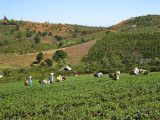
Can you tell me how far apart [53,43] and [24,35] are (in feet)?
54.0

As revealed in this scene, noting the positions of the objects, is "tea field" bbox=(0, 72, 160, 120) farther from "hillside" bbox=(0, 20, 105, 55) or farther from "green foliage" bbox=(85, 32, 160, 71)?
"hillside" bbox=(0, 20, 105, 55)

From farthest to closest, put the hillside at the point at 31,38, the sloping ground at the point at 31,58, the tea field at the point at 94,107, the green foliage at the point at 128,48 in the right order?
the hillside at the point at 31,38 < the sloping ground at the point at 31,58 < the green foliage at the point at 128,48 < the tea field at the point at 94,107

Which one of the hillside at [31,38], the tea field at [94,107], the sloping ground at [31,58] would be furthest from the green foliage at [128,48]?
the tea field at [94,107]

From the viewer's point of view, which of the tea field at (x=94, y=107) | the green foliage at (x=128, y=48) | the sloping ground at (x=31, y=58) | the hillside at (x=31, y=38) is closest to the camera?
the tea field at (x=94, y=107)

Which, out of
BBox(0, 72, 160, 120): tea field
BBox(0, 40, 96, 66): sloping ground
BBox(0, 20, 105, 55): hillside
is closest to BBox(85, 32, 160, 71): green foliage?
BBox(0, 40, 96, 66): sloping ground

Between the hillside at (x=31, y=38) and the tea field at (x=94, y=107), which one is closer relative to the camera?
the tea field at (x=94, y=107)

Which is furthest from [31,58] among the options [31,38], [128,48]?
[128,48]

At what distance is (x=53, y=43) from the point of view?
314 ft

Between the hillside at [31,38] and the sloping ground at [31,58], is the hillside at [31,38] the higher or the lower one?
the higher one

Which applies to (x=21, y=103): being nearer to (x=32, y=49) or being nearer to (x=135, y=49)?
(x=135, y=49)

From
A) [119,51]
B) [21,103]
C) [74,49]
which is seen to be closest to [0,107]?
[21,103]

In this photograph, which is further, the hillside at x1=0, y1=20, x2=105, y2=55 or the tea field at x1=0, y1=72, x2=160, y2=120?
the hillside at x1=0, y1=20, x2=105, y2=55

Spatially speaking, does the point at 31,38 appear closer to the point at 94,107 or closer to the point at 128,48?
the point at 128,48

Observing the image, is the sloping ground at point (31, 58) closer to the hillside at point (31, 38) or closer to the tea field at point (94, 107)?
the hillside at point (31, 38)
